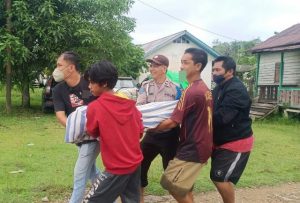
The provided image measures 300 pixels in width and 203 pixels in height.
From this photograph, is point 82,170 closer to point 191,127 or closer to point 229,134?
point 191,127

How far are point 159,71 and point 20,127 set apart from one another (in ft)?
26.4

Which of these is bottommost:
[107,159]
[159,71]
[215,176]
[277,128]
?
[277,128]

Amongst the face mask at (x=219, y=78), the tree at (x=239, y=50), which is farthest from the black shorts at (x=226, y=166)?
the tree at (x=239, y=50)

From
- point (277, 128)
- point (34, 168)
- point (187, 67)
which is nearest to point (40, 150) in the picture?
point (34, 168)

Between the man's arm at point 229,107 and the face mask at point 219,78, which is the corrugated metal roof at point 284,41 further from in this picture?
the man's arm at point 229,107

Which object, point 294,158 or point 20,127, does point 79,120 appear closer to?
point 294,158

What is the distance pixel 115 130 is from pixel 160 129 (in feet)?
2.62

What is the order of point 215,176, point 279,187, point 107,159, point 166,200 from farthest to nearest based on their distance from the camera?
point 279,187
point 166,200
point 215,176
point 107,159

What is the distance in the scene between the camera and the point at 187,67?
3.92m

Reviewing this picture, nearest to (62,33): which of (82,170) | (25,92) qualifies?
(25,92)

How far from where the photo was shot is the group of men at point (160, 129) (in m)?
3.19

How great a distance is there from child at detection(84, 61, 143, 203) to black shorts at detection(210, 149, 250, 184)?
48.4 inches

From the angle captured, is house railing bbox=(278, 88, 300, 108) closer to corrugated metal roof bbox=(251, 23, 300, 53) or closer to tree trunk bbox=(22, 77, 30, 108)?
corrugated metal roof bbox=(251, 23, 300, 53)

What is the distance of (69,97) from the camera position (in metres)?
4.22
